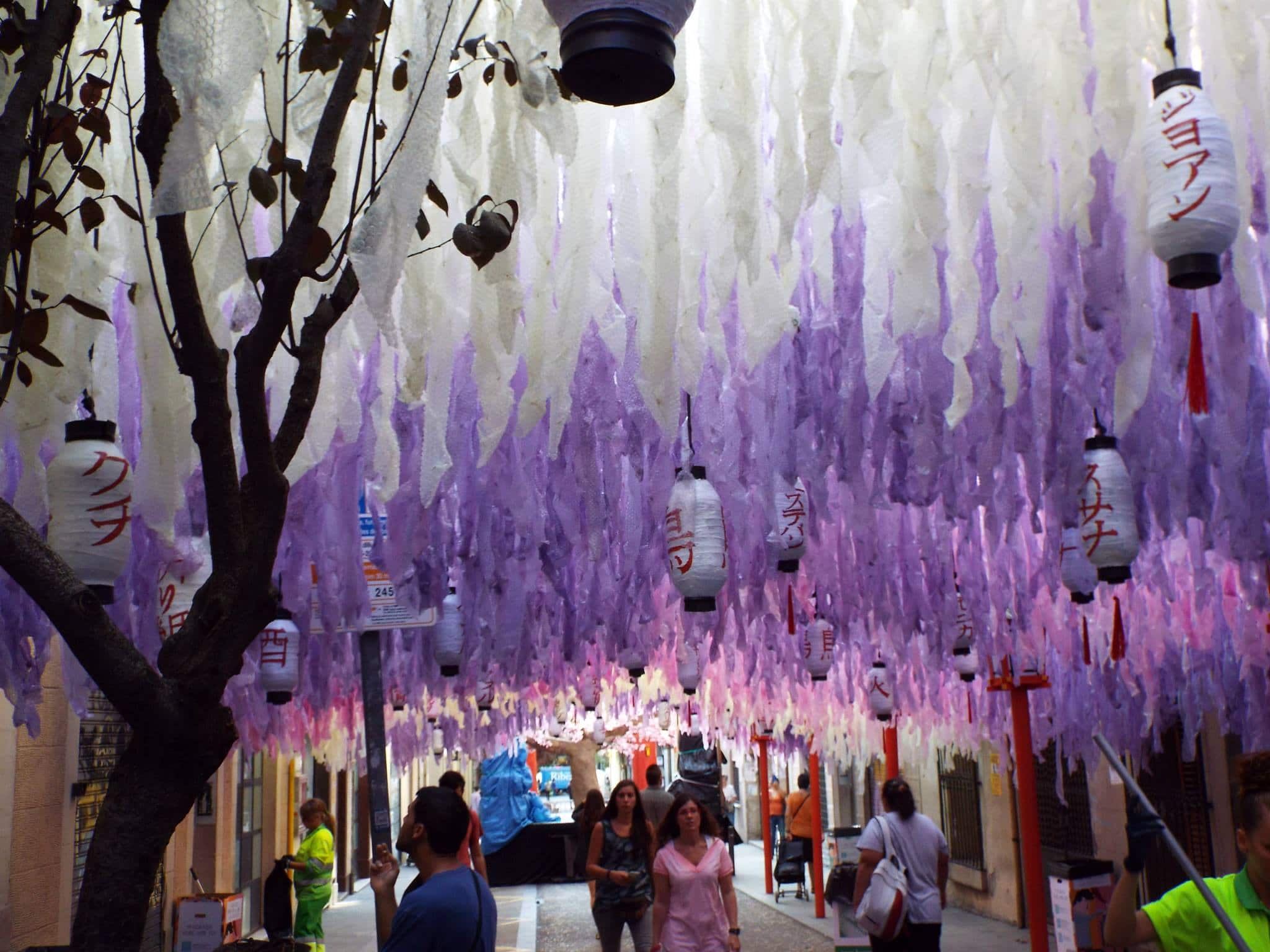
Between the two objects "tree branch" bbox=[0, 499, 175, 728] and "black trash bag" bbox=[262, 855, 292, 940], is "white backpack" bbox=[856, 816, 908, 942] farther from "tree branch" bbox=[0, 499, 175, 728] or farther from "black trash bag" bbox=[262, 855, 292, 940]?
"black trash bag" bbox=[262, 855, 292, 940]

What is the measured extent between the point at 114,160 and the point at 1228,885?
13.6 feet

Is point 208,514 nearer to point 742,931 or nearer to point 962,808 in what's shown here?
point 742,931

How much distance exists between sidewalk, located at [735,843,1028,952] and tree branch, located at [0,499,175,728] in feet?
39.0

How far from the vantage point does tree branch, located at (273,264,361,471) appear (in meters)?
2.72

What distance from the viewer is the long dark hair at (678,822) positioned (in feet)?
23.5

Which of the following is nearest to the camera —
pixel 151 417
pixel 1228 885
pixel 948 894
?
pixel 1228 885

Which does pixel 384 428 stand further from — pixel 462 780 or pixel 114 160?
pixel 462 780

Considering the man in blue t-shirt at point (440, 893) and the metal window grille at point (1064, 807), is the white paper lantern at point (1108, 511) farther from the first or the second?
the metal window grille at point (1064, 807)

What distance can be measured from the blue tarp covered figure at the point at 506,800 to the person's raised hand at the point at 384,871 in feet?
61.7

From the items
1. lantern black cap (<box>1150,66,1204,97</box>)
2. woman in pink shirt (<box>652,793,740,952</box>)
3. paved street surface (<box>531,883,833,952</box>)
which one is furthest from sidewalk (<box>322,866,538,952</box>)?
lantern black cap (<box>1150,66,1204,97</box>)

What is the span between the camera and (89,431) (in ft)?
11.4

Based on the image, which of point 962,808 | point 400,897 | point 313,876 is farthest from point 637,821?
point 962,808

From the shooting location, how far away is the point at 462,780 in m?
9.63

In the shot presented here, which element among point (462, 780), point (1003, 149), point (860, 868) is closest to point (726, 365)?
point (1003, 149)
